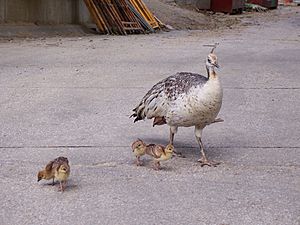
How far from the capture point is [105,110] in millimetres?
7902

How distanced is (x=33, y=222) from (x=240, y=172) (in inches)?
76.9

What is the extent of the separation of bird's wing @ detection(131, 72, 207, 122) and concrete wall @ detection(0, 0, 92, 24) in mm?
11608

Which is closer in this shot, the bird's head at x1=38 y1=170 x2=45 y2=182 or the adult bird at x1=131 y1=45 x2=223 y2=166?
the bird's head at x1=38 y1=170 x2=45 y2=182

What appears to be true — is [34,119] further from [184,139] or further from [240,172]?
[240,172]

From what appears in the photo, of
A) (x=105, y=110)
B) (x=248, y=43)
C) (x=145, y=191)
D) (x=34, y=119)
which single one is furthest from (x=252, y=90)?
(x=248, y=43)

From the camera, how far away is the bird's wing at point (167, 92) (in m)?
5.60

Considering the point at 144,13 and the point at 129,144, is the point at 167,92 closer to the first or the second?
the point at 129,144

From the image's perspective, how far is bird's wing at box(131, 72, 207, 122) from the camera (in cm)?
560

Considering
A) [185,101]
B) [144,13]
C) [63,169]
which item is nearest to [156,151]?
[185,101]

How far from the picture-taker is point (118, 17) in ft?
58.2

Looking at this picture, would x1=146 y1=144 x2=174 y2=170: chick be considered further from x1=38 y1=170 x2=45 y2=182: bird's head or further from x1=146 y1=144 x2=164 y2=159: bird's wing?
x1=38 y1=170 x2=45 y2=182: bird's head

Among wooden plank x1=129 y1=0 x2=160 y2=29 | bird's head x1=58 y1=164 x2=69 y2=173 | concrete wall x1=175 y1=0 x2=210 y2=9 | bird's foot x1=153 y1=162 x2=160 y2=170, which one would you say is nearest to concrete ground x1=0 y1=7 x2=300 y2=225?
bird's foot x1=153 y1=162 x2=160 y2=170

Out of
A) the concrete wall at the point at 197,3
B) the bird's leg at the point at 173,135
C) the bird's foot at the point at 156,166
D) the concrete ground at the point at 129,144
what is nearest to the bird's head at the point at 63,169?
the concrete ground at the point at 129,144

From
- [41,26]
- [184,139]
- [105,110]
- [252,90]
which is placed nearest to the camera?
[184,139]
